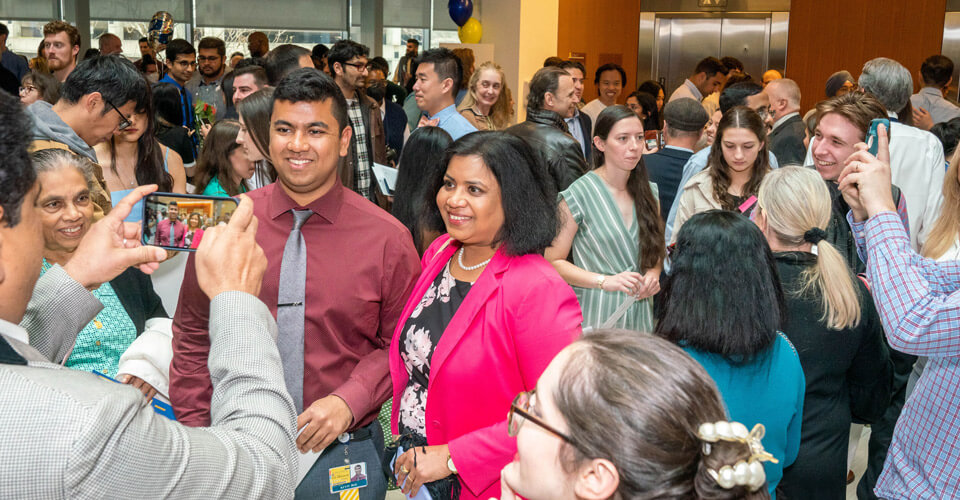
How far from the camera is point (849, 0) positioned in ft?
37.7

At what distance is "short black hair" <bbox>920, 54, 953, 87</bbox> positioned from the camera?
7.88 m

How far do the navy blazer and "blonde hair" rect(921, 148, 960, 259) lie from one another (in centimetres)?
264

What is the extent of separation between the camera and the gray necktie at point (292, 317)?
211cm

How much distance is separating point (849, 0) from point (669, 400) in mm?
11947

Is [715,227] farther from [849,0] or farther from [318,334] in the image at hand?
[849,0]

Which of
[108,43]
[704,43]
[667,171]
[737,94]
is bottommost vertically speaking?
[667,171]

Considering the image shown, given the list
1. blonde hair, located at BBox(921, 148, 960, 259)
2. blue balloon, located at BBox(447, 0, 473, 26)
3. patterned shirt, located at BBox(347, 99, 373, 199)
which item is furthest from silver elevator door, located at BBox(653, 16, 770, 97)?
blonde hair, located at BBox(921, 148, 960, 259)

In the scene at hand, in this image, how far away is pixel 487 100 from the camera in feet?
21.2

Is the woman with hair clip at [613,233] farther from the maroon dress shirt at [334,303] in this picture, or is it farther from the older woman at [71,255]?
the older woman at [71,255]

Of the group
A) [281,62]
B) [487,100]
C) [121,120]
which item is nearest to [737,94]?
[487,100]

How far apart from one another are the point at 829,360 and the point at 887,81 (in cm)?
310

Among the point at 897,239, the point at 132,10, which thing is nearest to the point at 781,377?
the point at 897,239

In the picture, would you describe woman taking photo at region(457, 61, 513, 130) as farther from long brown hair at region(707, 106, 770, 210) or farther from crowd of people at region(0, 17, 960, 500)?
crowd of people at region(0, 17, 960, 500)

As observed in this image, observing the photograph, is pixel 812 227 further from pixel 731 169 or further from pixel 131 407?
pixel 131 407
